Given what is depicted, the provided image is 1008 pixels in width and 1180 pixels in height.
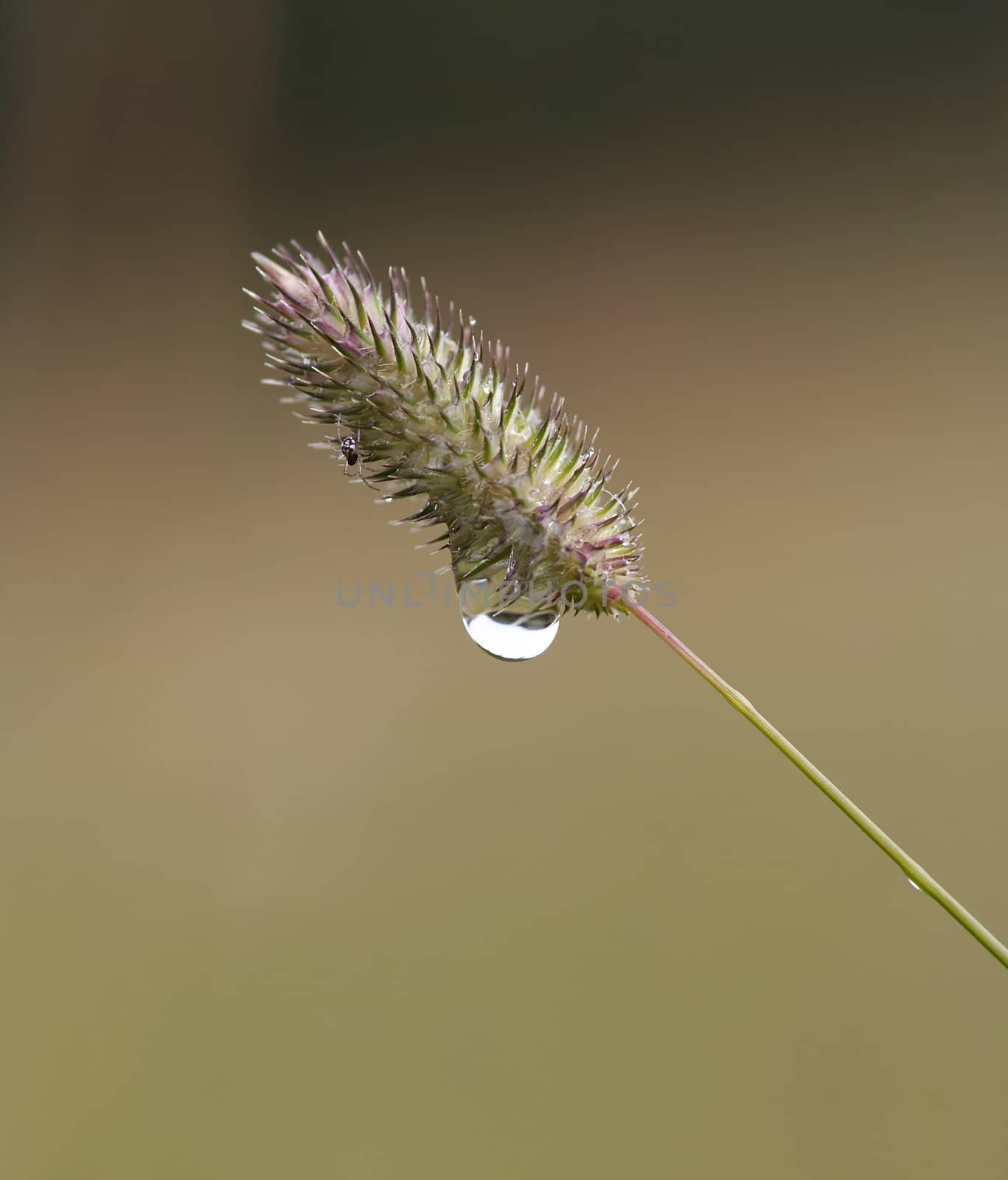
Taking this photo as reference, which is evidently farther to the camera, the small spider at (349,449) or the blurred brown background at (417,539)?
the blurred brown background at (417,539)

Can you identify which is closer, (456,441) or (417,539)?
(456,441)

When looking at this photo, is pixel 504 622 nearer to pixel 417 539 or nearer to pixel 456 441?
pixel 456 441

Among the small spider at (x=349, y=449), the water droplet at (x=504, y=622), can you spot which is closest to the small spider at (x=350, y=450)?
the small spider at (x=349, y=449)

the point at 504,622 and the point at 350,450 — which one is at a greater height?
the point at 350,450

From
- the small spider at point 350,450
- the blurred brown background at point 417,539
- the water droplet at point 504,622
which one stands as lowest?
the water droplet at point 504,622

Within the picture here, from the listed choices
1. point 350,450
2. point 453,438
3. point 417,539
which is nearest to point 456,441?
point 453,438

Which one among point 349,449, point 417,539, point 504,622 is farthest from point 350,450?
point 417,539

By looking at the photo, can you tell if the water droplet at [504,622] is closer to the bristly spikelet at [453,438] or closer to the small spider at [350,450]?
the bristly spikelet at [453,438]

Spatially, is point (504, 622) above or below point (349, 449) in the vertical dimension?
below

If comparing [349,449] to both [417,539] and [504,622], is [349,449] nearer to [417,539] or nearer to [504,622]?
[504,622]
